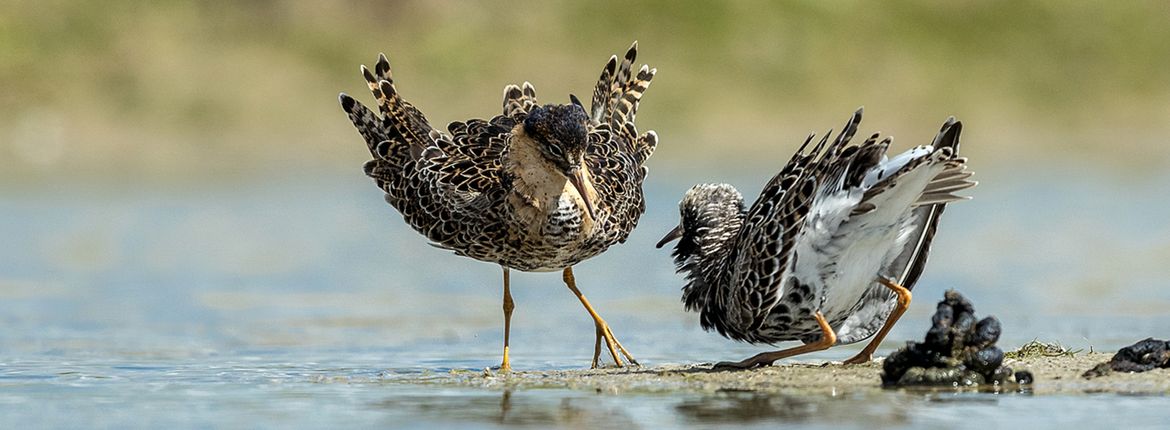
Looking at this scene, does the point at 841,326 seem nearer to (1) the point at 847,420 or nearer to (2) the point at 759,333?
(2) the point at 759,333

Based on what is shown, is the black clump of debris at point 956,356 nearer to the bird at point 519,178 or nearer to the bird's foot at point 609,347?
the bird at point 519,178

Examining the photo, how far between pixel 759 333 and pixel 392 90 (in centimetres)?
380

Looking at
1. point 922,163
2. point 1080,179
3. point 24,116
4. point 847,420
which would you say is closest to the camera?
point 847,420

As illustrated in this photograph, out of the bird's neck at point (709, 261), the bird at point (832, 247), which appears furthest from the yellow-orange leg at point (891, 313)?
the bird's neck at point (709, 261)

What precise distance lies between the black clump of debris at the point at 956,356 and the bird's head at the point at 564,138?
2.51 m

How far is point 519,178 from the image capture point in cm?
1177

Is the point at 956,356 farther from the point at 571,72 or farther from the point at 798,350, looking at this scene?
the point at 571,72

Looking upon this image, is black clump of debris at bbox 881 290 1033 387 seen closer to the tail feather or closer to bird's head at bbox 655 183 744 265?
the tail feather

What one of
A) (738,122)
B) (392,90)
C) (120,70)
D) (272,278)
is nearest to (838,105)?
(738,122)

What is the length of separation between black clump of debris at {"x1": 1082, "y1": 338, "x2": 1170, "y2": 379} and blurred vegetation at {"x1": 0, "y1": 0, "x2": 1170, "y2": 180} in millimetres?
21516

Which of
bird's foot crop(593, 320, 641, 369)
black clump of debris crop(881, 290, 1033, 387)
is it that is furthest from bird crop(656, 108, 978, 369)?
bird's foot crop(593, 320, 641, 369)

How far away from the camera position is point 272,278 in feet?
63.6

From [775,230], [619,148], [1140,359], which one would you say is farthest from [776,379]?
[619,148]

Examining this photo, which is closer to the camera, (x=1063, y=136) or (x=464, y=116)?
(x=464, y=116)
